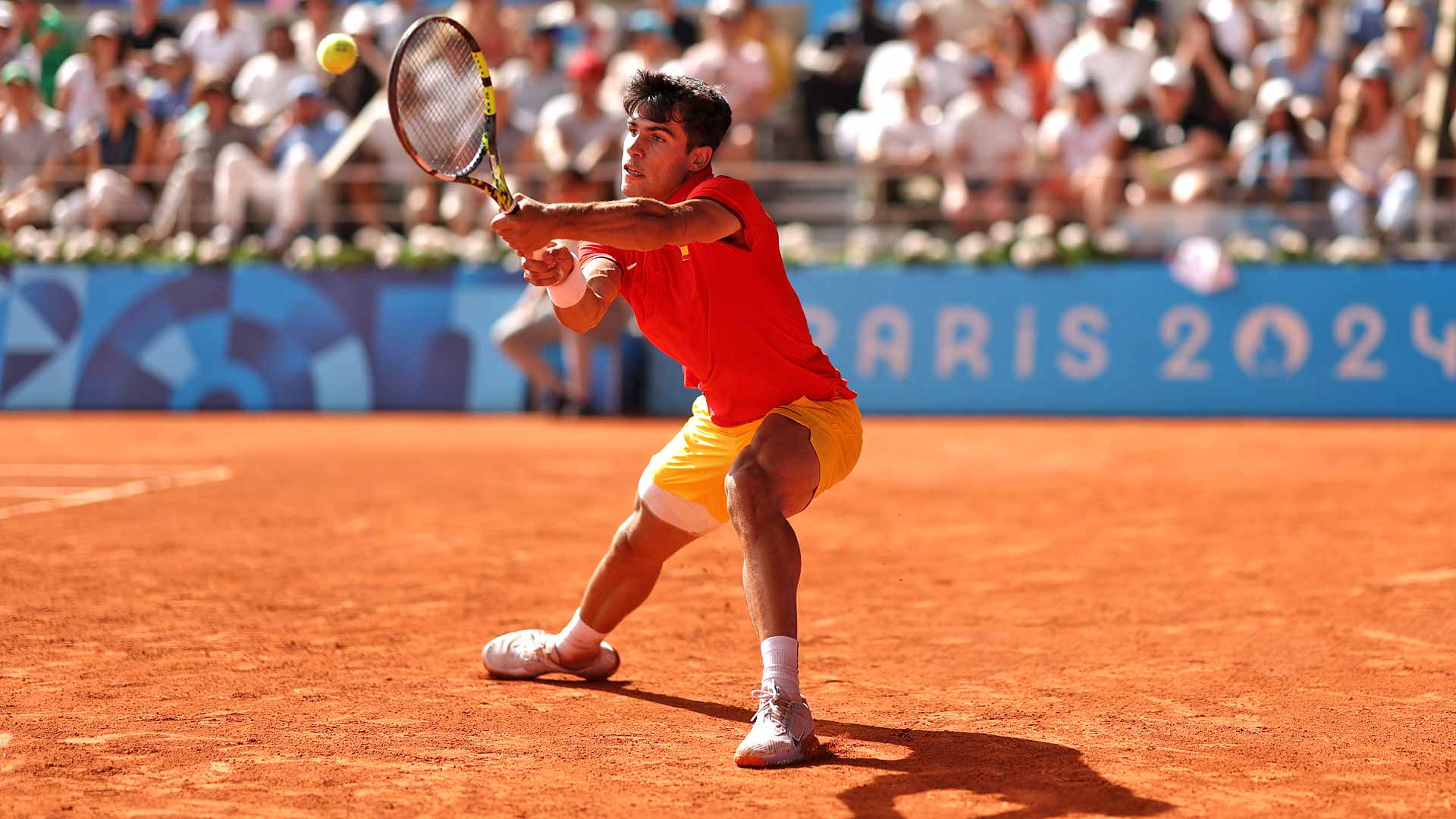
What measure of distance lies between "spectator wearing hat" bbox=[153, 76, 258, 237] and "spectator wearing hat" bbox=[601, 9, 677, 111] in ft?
10.9

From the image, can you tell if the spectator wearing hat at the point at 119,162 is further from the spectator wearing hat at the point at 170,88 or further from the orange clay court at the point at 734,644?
the orange clay court at the point at 734,644

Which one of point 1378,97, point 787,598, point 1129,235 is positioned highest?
point 1378,97

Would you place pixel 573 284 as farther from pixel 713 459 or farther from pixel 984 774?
pixel 984 774

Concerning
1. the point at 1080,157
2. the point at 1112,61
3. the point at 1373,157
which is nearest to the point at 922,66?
the point at 1112,61

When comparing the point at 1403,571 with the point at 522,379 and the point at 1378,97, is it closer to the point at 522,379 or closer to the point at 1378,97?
the point at 1378,97

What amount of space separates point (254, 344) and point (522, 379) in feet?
8.10

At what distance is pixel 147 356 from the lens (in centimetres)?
A: 1476

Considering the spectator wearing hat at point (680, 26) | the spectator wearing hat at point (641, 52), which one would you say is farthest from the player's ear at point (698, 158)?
the spectator wearing hat at point (680, 26)

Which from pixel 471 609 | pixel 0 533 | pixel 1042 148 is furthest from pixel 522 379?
pixel 471 609

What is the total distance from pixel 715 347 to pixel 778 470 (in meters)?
0.42

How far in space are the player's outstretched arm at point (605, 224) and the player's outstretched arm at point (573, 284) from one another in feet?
0.65

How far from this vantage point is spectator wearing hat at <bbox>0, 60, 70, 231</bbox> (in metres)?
15.4

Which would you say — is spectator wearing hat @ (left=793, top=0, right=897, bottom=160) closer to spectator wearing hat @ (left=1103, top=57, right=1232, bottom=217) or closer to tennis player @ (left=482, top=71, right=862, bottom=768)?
spectator wearing hat @ (left=1103, top=57, right=1232, bottom=217)

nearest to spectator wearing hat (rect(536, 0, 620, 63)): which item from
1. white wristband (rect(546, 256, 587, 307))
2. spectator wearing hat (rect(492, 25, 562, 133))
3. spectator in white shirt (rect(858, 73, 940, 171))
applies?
spectator wearing hat (rect(492, 25, 562, 133))
